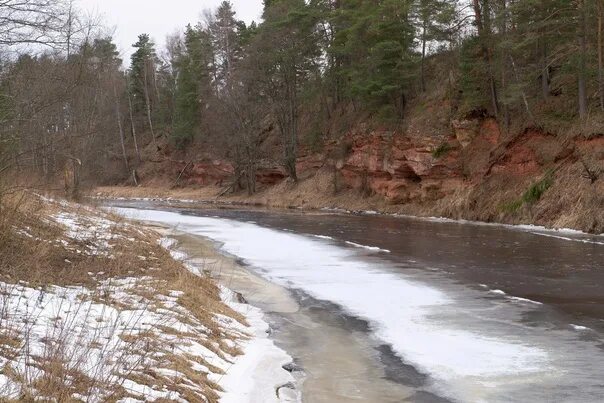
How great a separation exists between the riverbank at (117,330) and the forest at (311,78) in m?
1.98

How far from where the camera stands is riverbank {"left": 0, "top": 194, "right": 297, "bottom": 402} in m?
5.71

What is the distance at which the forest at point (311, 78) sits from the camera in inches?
511

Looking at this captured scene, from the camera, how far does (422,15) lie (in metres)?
36.8

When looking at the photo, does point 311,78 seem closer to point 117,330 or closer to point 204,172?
point 204,172

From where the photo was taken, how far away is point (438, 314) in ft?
37.3

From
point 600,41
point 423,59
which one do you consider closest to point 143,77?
point 423,59

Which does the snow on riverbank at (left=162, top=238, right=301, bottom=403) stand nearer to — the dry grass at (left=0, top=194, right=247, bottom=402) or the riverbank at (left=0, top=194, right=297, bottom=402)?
the riverbank at (left=0, top=194, right=297, bottom=402)

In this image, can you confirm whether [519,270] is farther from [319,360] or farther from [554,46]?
[554,46]

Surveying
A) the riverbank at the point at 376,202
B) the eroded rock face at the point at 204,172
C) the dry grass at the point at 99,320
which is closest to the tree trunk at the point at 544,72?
the riverbank at the point at 376,202

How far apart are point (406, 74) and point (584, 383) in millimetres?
32795

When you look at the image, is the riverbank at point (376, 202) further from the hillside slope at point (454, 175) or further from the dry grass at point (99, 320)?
the dry grass at point (99, 320)

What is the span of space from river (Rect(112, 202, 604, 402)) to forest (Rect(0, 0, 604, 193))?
5771 millimetres

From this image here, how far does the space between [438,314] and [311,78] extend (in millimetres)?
42887

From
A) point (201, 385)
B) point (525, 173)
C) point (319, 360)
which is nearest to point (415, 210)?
point (525, 173)
